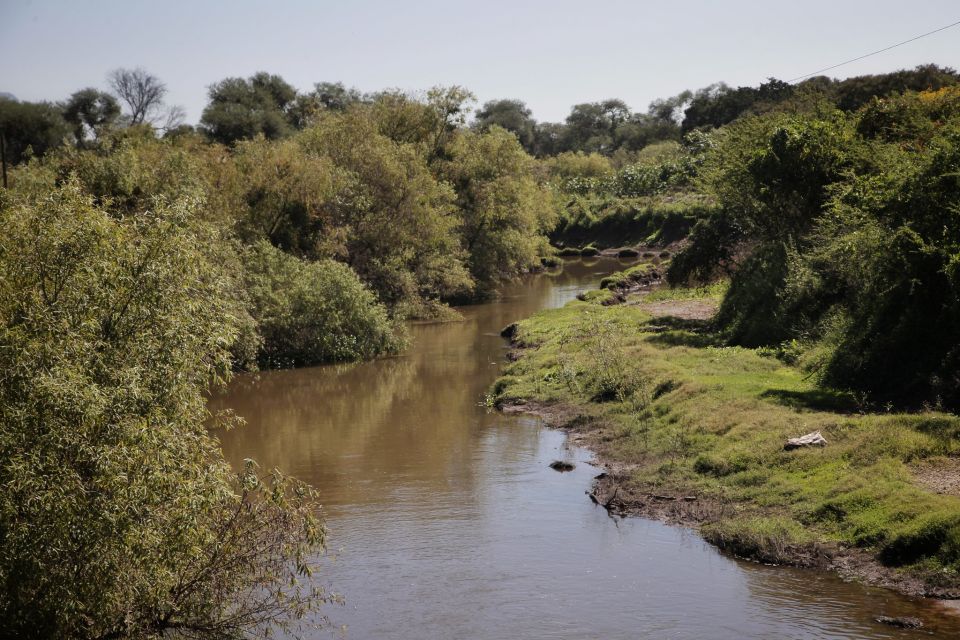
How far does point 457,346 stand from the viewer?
4156cm

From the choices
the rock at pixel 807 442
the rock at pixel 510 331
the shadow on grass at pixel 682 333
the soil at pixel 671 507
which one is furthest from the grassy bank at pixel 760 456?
the rock at pixel 510 331

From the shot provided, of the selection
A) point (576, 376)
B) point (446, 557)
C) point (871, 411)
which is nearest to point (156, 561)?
point (446, 557)

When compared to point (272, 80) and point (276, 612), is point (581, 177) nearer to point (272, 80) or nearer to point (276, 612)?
point (272, 80)

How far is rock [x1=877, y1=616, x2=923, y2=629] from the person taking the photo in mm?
13055

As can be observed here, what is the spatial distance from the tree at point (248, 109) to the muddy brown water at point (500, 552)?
51989mm

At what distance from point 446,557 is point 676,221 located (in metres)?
71.0

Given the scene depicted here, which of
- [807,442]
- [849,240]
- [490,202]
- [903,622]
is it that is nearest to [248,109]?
[490,202]

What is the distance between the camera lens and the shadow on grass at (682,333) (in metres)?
32.2

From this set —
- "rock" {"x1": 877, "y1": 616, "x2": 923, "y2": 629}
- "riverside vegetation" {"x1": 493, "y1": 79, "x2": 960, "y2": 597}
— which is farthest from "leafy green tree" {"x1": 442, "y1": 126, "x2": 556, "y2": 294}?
"rock" {"x1": 877, "y1": 616, "x2": 923, "y2": 629}

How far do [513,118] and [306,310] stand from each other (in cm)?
13465

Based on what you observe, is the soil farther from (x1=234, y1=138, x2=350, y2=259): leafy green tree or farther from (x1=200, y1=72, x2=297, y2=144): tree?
(x1=200, y1=72, x2=297, y2=144): tree

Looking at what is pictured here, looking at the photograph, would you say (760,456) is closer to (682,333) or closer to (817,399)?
(817,399)

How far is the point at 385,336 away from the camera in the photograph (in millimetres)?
39188

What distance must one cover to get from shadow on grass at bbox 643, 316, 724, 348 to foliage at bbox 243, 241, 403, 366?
37.2ft
